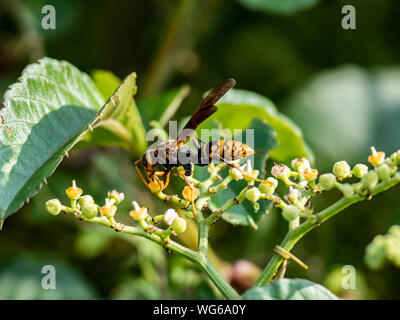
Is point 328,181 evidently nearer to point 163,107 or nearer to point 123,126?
point 123,126

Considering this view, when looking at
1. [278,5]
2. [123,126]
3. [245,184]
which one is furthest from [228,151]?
[278,5]

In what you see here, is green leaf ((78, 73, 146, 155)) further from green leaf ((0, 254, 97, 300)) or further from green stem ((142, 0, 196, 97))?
green leaf ((0, 254, 97, 300))

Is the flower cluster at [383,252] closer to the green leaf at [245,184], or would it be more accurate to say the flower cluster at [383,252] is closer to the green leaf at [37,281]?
the green leaf at [245,184]

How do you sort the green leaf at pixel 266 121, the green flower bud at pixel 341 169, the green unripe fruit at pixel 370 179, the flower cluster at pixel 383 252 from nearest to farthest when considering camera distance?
the flower cluster at pixel 383 252 → the green unripe fruit at pixel 370 179 → the green flower bud at pixel 341 169 → the green leaf at pixel 266 121

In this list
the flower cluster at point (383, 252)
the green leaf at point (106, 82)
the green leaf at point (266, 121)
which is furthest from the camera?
the green leaf at point (106, 82)

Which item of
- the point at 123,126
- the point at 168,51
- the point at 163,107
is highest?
the point at 168,51

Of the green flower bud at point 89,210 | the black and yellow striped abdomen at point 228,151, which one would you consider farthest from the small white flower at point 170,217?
the black and yellow striped abdomen at point 228,151
